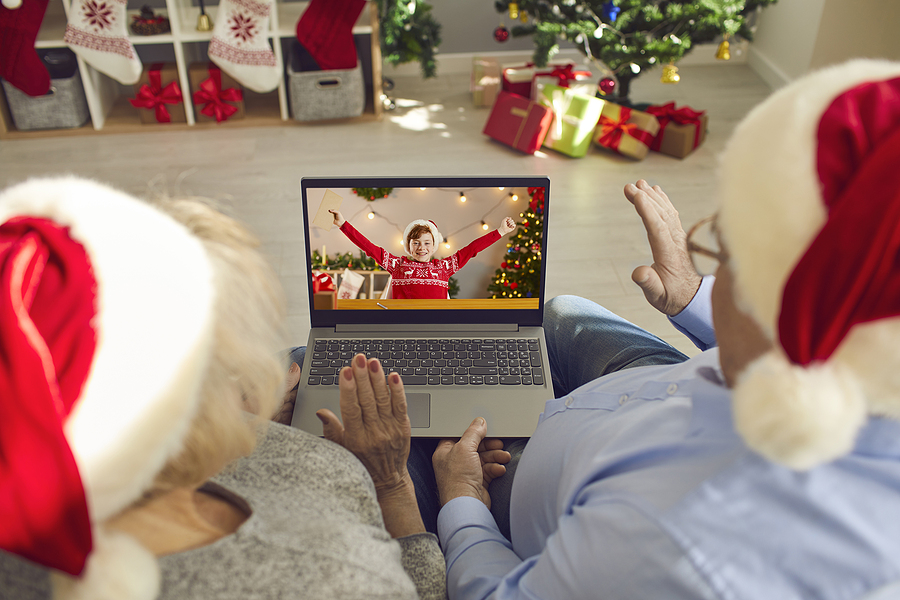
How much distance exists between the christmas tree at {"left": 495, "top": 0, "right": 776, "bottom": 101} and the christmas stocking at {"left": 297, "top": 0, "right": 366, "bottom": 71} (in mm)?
640

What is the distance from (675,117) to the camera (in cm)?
258

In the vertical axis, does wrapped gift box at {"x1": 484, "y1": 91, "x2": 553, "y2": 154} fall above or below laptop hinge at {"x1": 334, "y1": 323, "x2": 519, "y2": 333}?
below

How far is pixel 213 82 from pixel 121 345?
2702 millimetres

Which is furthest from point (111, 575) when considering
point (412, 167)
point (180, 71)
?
point (180, 71)

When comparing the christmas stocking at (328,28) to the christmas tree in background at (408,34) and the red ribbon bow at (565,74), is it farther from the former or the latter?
the red ribbon bow at (565,74)

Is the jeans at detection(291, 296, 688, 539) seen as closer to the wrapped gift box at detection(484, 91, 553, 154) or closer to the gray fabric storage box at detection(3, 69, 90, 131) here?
the wrapped gift box at detection(484, 91, 553, 154)

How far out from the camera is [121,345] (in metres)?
0.44

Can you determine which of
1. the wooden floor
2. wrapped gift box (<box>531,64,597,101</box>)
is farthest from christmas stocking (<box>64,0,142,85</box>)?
wrapped gift box (<box>531,64,597,101</box>)

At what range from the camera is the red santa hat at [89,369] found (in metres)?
0.40

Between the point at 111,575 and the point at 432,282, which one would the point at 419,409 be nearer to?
the point at 432,282

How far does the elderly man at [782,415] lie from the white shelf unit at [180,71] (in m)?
2.53

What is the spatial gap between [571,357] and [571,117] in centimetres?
164

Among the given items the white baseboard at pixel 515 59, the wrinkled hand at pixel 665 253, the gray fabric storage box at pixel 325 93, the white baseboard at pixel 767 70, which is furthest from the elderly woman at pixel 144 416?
the white baseboard at pixel 767 70

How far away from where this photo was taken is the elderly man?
0.43 m
